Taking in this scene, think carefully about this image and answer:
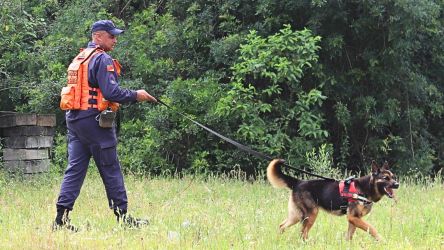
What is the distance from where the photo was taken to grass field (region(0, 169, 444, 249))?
5660 mm

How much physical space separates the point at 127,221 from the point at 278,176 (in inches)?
65.9

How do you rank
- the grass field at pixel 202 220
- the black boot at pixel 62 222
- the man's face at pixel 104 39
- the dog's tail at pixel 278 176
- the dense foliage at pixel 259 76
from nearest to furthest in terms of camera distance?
the grass field at pixel 202 220 → the black boot at pixel 62 222 → the man's face at pixel 104 39 → the dog's tail at pixel 278 176 → the dense foliage at pixel 259 76

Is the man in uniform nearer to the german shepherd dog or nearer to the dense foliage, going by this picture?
the german shepherd dog

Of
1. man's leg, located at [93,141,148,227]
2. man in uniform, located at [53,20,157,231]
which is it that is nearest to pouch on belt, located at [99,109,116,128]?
man in uniform, located at [53,20,157,231]

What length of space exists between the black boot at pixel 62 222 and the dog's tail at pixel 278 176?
2099 mm

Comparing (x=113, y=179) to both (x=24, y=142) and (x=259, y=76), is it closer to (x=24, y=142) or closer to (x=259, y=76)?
(x=24, y=142)

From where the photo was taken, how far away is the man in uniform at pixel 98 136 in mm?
6184

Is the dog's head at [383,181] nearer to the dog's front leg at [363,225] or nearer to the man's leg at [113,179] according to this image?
the dog's front leg at [363,225]

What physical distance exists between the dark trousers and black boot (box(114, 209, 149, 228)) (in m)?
0.06

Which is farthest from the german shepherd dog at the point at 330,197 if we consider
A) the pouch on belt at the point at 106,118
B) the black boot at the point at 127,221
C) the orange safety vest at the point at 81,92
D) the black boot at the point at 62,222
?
the black boot at the point at 62,222

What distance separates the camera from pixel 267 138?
12.2 m

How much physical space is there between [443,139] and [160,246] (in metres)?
12.1

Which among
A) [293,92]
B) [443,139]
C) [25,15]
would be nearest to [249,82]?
[293,92]

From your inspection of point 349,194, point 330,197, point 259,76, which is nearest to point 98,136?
point 330,197
